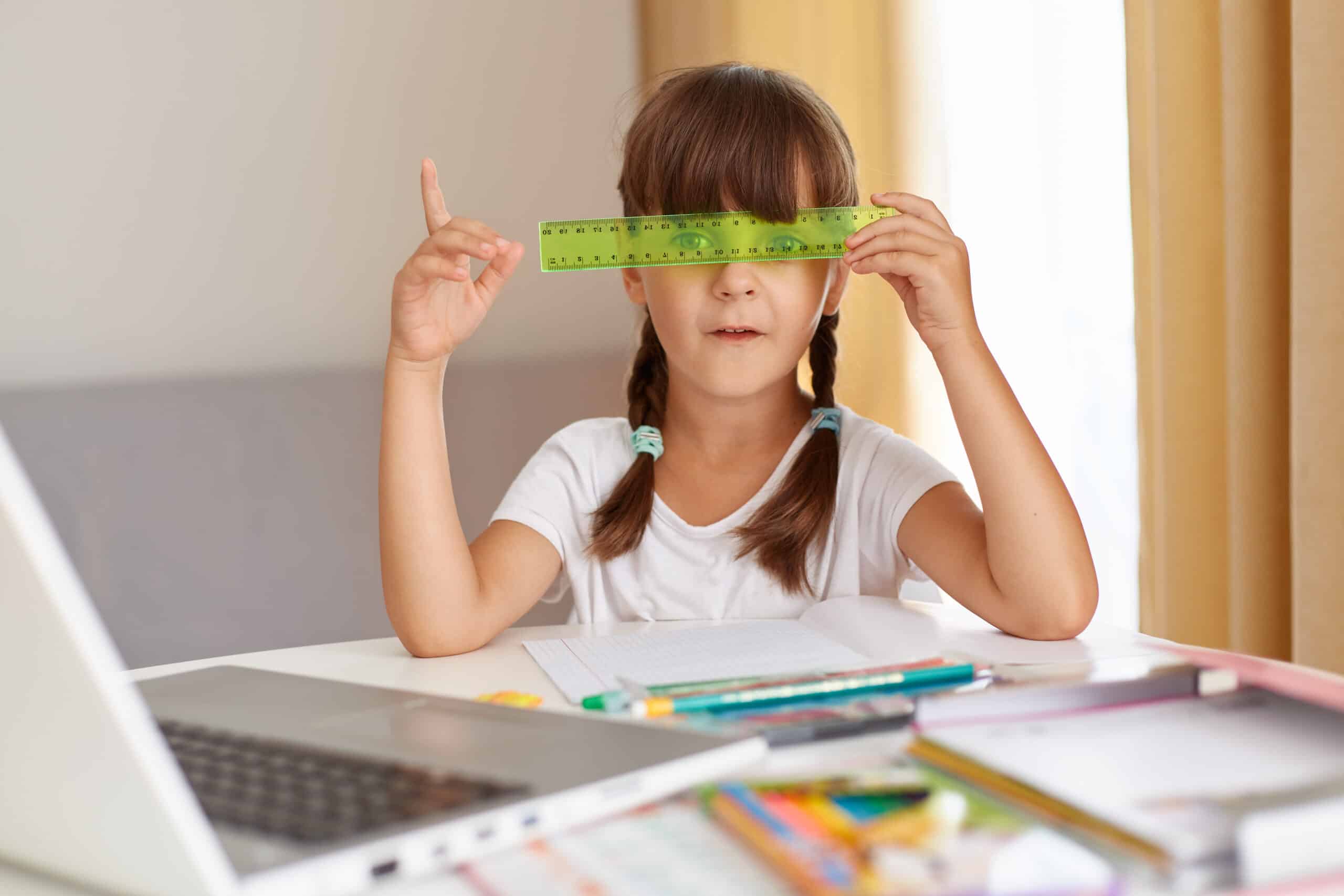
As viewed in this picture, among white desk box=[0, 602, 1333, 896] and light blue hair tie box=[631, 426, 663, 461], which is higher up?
light blue hair tie box=[631, 426, 663, 461]

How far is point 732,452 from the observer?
1.44 m

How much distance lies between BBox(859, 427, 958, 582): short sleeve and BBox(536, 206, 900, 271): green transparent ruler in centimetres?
24

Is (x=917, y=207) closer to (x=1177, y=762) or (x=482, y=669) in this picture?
(x=482, y=669)

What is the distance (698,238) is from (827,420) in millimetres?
294

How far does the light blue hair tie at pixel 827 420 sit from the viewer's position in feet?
4.61

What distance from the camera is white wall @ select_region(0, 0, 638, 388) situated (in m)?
2.53

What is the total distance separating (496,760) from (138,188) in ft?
7.76

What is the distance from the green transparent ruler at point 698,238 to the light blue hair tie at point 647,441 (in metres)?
0.25

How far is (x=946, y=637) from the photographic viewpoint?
38.1 inches

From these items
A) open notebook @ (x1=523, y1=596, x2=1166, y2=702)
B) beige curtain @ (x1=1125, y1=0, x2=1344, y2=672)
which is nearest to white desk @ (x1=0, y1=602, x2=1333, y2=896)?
open notebook @ (x1=523, y1=596, x2=1166, y2=702)

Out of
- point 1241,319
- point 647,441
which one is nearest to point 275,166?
point 647,441

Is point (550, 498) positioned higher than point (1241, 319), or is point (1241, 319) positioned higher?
point (1241, 319)

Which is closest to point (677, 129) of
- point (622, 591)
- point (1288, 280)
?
point (622, 591)

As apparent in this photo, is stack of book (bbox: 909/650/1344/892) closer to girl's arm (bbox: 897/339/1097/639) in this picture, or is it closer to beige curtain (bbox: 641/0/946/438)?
girl's arm (bbox: 897/339/1097/639)
